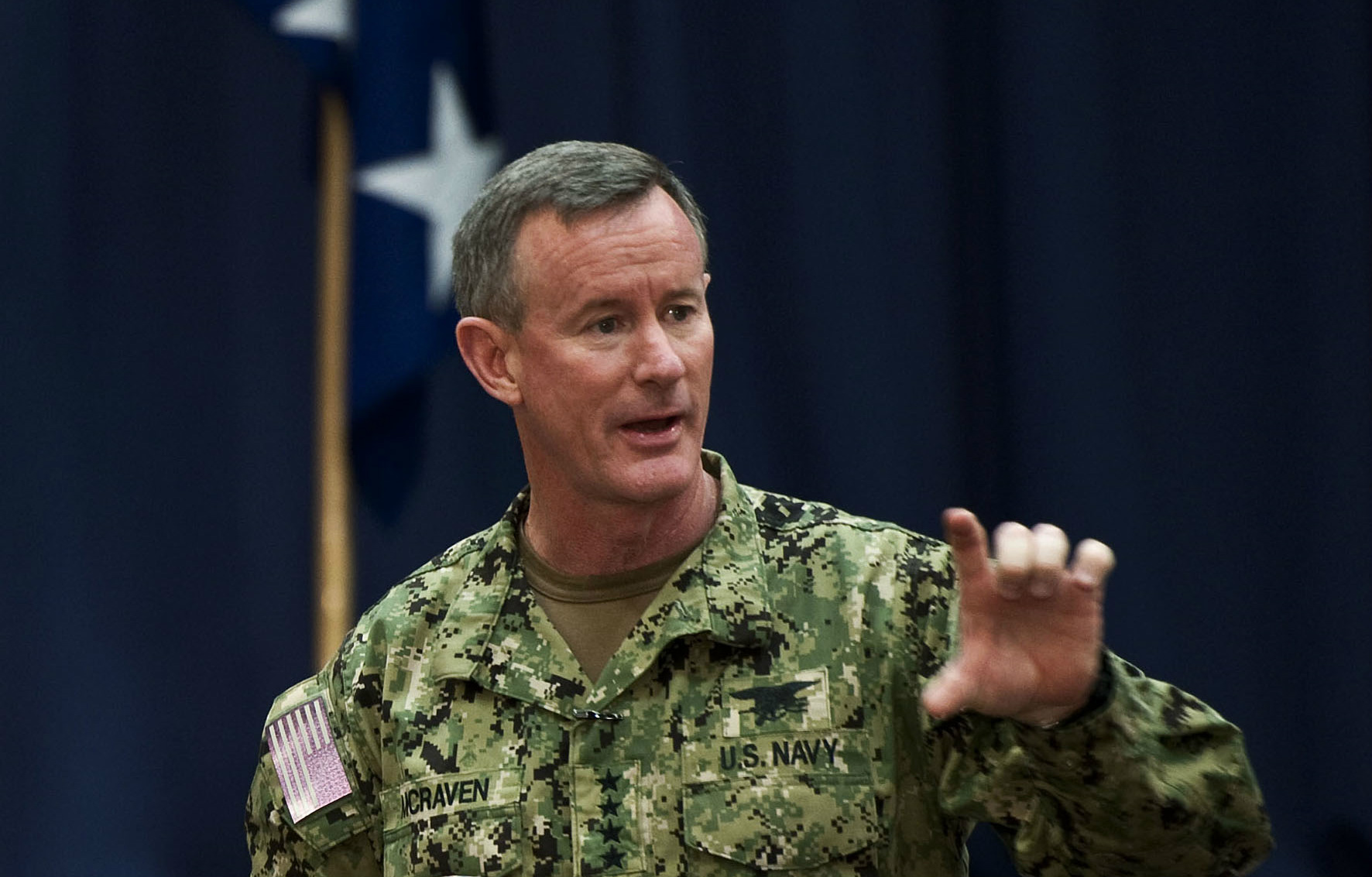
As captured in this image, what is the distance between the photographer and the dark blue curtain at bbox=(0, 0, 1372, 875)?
3.35m

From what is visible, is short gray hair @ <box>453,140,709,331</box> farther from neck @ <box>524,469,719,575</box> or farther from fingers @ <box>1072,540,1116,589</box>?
fingers @ <box>1072,540,1116,589</box>

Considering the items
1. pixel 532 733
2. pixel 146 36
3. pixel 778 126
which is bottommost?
pixel 532 733

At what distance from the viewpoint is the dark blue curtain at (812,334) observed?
3.35m

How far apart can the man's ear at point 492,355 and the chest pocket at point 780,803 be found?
19.8 inches

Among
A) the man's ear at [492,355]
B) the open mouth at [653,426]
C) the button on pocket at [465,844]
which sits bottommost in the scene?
the button on pocket at [465,844]

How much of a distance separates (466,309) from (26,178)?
7.24ft

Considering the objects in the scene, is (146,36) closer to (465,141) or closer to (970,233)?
(465,141)

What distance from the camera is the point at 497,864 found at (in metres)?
1.90

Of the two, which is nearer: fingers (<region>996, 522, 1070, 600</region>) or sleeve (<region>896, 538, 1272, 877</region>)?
fingers (<region>996, 522, 1070, 600</region>)

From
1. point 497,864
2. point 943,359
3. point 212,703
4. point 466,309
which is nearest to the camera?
point 497,864

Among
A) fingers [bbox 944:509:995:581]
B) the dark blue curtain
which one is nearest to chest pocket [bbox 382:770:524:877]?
fingers [bbox 944:509:995:581]

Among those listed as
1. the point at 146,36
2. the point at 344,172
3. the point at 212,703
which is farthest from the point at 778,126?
the point at 212,703

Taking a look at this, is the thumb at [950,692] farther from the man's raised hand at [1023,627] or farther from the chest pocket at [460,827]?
the chest pocket at [460,827]

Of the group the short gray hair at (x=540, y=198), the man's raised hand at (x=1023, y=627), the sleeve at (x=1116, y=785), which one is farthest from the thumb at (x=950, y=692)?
the short gray hair at (x=540, y=198)
